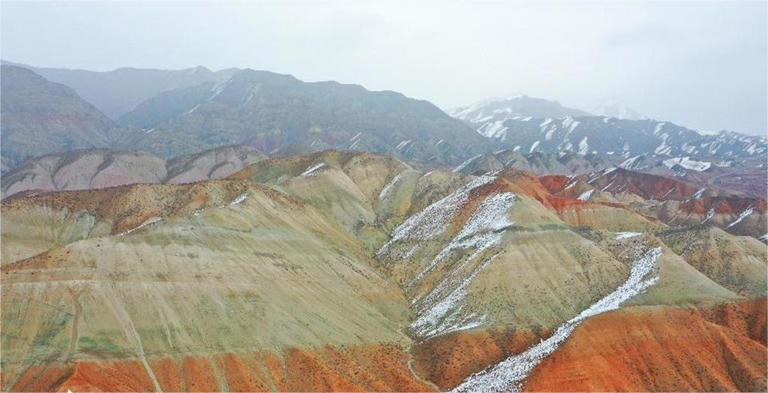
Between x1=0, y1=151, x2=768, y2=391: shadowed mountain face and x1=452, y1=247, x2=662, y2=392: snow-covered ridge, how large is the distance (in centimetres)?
23

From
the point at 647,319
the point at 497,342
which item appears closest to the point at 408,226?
the point at 497,342

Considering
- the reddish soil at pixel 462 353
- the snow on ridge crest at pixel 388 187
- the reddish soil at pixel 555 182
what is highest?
the snow on ridge crest at pixel 388 187

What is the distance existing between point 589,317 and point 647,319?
5.63 metres

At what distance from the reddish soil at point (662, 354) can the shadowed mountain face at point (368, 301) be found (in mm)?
175

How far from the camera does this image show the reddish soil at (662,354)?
200 ft

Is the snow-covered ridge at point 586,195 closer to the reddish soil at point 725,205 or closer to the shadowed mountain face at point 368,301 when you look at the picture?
the reddish soil at point 725,205

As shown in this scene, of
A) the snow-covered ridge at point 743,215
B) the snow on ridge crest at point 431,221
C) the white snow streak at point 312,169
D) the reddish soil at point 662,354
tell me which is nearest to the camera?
the reddish soil at point 662,354

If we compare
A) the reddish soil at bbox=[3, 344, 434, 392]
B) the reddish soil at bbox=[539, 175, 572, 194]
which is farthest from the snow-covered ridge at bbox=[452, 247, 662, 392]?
the reddish soil at bbox=[539, 175, 572, 194]

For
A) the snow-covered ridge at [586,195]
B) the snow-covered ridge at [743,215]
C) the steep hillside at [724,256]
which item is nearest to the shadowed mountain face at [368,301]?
the steep hillside at [724,256]

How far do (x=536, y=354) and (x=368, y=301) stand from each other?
2384cm

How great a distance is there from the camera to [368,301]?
81625 millimetres

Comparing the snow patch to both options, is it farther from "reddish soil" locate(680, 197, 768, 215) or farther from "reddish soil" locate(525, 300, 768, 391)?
"reddish soil" locate(680, 197, 768, 215)

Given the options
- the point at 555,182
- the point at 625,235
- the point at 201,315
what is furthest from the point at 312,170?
the point at 555,182

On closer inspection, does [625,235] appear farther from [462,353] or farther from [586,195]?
[586,195]
